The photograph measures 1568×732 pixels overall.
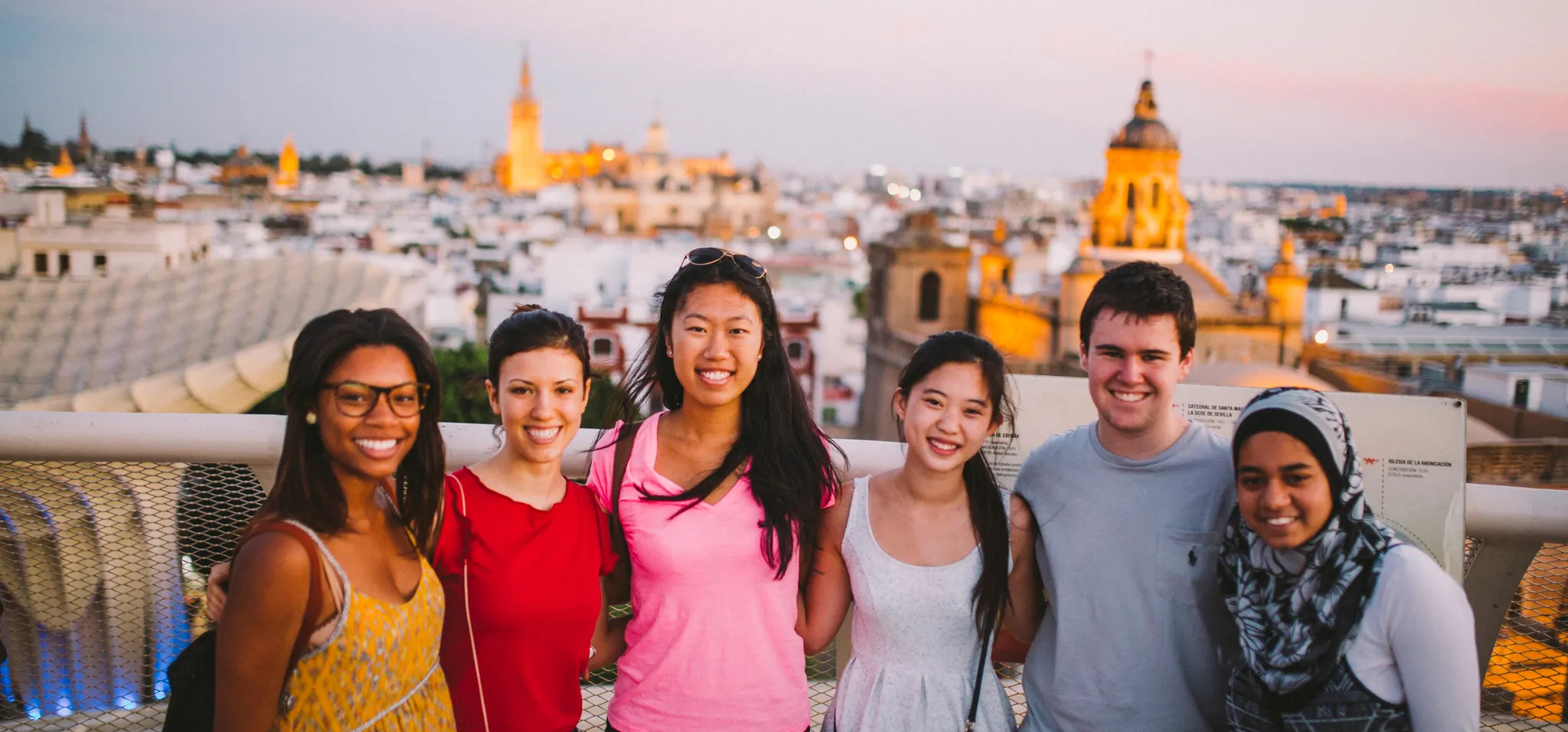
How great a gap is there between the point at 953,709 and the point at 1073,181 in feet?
586

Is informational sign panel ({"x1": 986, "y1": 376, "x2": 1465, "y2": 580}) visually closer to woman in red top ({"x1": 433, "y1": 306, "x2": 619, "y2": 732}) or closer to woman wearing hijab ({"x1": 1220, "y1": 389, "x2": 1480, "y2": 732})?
woman wearing hijab ({"x1": 1220, "y1": 389, "x2": 1480, "y2": 732})

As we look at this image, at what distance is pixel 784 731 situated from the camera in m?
2.21

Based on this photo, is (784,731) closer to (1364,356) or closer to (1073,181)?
(1364,356)

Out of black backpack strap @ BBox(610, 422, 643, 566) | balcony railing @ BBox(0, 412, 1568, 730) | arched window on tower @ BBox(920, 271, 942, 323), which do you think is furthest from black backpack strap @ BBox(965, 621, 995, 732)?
arched window on tower @ BBox(920, 271, 942, 323)

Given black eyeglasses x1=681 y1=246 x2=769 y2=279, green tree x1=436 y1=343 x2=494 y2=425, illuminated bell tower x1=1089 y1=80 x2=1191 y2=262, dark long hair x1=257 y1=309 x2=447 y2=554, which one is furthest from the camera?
illuminated bell tower x1=1089 y1=80 x2=1191 y2=262

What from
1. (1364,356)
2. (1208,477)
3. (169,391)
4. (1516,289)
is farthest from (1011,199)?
(1208,477)

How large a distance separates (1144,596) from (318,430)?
4.99ft

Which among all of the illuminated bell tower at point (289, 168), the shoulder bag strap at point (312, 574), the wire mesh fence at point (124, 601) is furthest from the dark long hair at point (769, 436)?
the illuminated bell tower at point (289, 168)

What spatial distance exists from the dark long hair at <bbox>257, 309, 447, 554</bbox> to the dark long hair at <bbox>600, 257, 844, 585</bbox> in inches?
16.5

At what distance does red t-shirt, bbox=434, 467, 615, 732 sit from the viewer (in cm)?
207

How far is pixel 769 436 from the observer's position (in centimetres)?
235

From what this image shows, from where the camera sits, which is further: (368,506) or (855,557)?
(855,557)

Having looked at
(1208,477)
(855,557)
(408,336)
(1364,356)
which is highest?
(408,336)

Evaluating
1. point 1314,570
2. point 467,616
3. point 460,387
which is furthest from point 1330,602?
point 460,387
